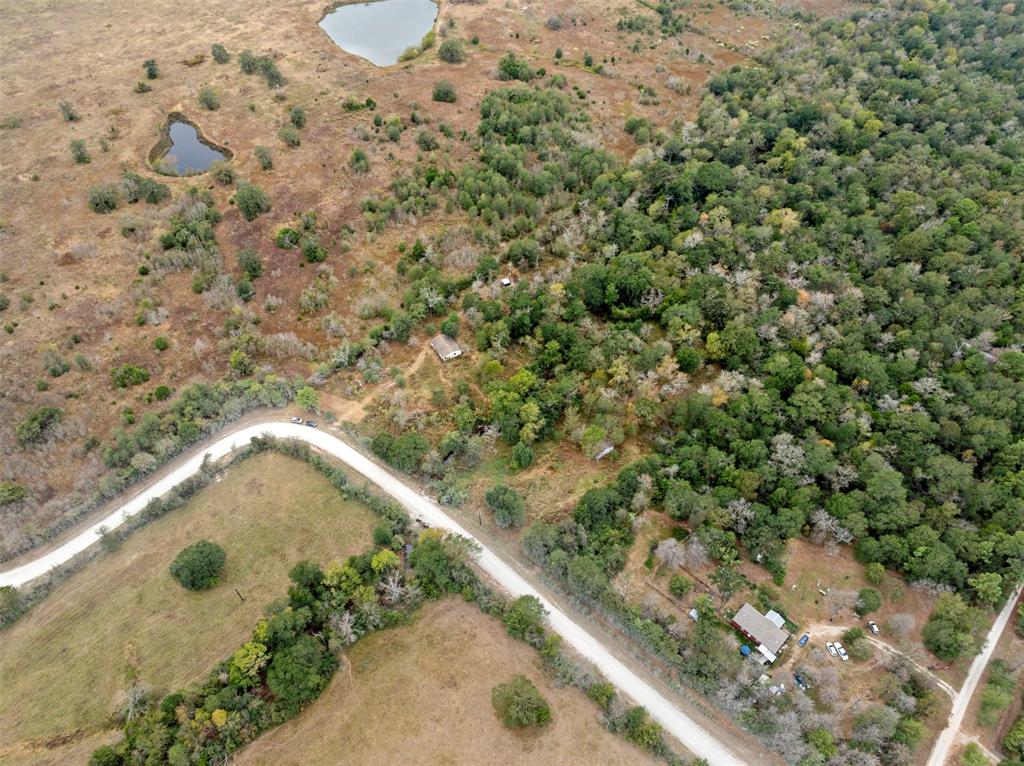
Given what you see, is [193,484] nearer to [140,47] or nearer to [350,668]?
[350,668]

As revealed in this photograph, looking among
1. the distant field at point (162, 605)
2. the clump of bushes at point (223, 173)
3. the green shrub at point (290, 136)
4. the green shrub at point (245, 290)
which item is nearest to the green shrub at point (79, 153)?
the clump of bushes at point (223, 173)

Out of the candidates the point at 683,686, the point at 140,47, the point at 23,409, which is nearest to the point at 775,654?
the point at 683,686

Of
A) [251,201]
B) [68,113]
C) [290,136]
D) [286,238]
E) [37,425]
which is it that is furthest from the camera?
[68,113]

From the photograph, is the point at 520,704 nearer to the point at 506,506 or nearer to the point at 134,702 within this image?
the point at 506,506

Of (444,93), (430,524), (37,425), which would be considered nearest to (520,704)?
(430,524)

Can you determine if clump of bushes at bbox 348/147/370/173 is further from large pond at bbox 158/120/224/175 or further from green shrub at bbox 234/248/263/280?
large pond at bbox 158/120/224/175
